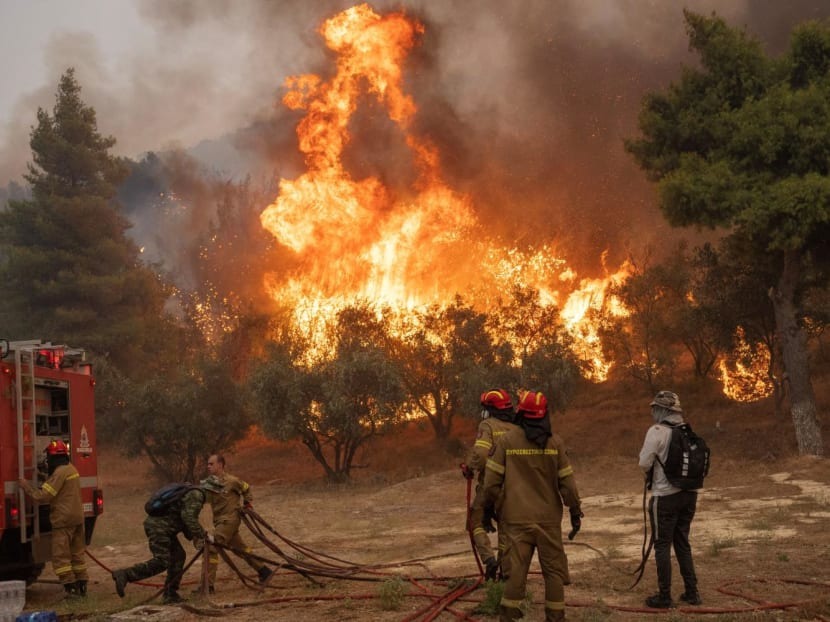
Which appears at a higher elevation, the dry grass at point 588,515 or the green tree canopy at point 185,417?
the green tree canopy at point 185,417

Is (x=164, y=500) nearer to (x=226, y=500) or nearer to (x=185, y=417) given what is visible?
(x=226, y=500)

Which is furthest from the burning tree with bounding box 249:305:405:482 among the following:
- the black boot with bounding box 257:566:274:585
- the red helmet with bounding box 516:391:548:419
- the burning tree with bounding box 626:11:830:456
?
the red helmet with bounding box 516:391:548:419

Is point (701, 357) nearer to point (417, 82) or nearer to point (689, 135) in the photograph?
point (689, 135)

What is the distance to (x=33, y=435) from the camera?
10.9 m

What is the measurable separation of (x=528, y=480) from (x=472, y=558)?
5.61m

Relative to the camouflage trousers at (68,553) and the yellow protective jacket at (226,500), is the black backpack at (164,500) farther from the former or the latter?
the camouflage trousers at (68,553)

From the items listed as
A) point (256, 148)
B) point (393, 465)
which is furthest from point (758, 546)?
point (256, 148)

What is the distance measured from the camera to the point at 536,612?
8.65m

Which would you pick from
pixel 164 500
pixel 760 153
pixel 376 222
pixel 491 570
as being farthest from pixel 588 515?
pixel 376 222

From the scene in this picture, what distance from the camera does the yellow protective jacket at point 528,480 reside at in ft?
25.0

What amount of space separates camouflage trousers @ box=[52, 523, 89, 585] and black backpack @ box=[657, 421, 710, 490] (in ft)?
23.9

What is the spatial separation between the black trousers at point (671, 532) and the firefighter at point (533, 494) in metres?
1.42

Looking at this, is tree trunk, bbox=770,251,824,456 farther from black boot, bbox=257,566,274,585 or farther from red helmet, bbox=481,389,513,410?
black boot, bbox=257,566,274,585

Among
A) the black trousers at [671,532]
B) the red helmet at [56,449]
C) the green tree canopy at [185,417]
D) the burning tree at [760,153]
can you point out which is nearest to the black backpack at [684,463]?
the black trousers at [671,532]
